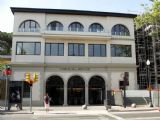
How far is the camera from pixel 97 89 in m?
43.9

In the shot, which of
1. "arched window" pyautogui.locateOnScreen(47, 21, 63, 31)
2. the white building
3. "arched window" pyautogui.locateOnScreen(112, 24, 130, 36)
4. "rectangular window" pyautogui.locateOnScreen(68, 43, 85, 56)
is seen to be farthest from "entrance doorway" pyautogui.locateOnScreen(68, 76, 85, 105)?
"arched window" pyautogui.locateOnScreen(112, 24, 130, 36)

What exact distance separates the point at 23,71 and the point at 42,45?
4644 mm

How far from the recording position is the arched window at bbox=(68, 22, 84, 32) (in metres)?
44.2

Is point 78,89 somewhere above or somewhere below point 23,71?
below

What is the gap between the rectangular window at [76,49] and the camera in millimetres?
43175

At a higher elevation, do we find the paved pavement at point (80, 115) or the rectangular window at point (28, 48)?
the rectangular window at point (28, 48)

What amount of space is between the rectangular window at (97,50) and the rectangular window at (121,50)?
1.41m

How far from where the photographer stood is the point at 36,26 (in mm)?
43312

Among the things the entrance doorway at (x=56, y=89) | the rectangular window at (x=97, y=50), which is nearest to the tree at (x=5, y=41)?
the entrance doorway at (x=56, y=89)

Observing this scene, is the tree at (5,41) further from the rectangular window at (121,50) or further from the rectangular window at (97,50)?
the rectangular window at (121,50)

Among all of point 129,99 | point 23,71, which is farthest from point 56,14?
point 129,99

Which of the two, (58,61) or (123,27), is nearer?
(58,61)

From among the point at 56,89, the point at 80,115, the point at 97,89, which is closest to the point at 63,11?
the point at 56,89

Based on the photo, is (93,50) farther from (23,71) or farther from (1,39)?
(1,39)
